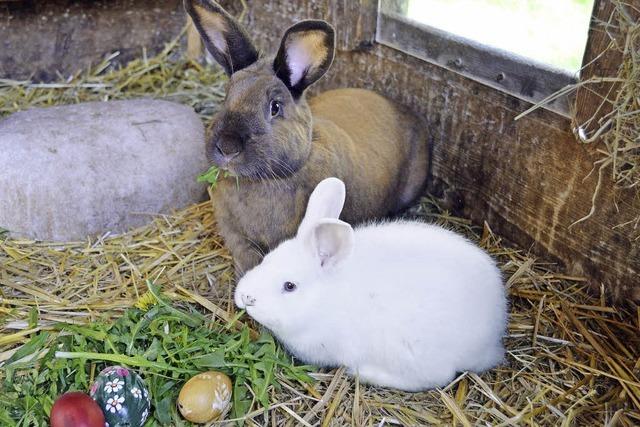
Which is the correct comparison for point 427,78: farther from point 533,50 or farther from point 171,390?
point 171,390

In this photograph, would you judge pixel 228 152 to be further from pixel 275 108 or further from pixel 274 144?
pixel 275 108

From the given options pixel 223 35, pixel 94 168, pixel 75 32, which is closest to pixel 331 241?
pixel 223 35

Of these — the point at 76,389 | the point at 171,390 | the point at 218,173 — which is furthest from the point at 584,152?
the point at 76,389

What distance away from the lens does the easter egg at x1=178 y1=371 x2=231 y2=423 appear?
2.60 m

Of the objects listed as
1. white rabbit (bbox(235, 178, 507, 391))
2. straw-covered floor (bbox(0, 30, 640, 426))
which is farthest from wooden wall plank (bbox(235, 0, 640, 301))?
white rabbit (bbox(235, 178, 507, 391))

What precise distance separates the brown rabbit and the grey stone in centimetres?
67

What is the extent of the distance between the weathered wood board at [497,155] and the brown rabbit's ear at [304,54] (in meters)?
0.88

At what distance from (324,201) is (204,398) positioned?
84cm

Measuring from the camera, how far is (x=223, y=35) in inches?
132

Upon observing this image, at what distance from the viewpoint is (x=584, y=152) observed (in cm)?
327

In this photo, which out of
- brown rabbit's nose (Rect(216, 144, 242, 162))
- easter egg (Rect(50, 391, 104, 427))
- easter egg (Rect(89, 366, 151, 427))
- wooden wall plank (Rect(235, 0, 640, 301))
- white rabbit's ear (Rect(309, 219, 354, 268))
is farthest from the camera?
wooden wall plank (Rect(235, 0, 640, 301))

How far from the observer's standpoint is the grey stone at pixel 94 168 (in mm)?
3820

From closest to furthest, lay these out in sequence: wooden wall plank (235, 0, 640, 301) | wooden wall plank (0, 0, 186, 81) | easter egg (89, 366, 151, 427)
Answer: easter egg (89, 366, 151, 427) < wooden wall plank (235, 0, 640, 301) < wooden wall plank (0, 0, 186, 81)

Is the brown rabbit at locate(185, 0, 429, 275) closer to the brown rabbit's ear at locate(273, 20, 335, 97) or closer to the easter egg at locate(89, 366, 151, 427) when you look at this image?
the brown rabbit's ear at locate(273, 20, 335, 97)
